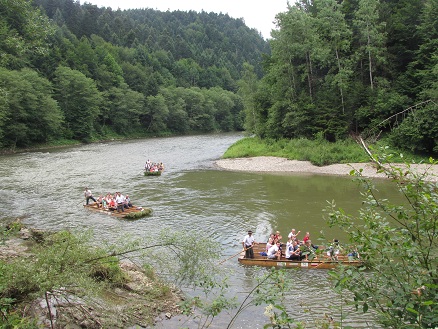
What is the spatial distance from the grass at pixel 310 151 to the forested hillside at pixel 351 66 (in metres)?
1.79

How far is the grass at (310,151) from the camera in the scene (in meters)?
37.9

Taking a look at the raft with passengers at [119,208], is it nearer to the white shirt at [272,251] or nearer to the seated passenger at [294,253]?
the white shirt at [272,251]

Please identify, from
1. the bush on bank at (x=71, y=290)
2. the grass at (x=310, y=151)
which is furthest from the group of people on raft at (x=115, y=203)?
the grass at (x=310, y=151)

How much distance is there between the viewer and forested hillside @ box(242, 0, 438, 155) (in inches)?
1592

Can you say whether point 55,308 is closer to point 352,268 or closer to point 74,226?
point 352,268

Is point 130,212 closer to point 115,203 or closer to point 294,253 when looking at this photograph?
point 115,203

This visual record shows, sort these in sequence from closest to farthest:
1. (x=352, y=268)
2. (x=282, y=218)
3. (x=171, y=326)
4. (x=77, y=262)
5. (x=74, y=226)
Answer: (x=352, y=268), (x=77, y=262), (x=171, y=326), (x=74, y=226), (x=282, y=218)

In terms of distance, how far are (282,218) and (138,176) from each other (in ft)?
60.2

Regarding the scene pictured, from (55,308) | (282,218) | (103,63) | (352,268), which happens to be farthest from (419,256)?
(103,63)

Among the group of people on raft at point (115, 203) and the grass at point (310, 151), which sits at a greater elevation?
the grass at point (310, 151)

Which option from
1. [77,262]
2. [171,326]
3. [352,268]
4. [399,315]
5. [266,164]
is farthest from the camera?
[266,164]

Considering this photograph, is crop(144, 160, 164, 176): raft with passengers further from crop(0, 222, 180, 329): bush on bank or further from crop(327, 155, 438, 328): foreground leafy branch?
crop(327, 155, 438, 328): foreground leafy branch

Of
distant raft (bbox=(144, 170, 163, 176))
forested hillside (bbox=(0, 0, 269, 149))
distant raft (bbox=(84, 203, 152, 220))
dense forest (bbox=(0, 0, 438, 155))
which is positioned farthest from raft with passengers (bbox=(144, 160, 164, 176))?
dense forest (bbox=(0, 0, 438, 155))

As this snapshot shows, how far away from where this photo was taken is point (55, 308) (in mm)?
9383
